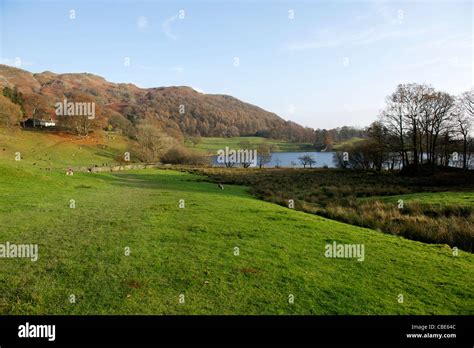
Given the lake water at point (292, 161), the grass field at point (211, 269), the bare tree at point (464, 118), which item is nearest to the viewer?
the grass field at point (211, 269)

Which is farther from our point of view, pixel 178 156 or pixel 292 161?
pixel 292 161

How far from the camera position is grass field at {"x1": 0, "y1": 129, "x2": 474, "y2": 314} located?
21.7 ft

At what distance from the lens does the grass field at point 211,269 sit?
662cm

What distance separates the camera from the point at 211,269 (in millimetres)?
8422

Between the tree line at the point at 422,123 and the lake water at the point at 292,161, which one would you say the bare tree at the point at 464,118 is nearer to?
the tree line at the point at 422,123

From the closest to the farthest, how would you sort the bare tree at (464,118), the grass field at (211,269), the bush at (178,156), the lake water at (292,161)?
the grass field at (211,269)
the bare tree at (464,118)
the bush at (178,156)
the lake water at (292,161)

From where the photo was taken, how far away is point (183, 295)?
22.2 feet

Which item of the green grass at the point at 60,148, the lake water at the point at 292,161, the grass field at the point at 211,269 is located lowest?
the grass field at the point at 211,269

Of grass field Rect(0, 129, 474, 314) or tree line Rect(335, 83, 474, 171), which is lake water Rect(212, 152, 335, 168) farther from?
grass field Rect(0, 129, 474, 314)

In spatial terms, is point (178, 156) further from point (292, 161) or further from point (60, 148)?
point (292, 161)

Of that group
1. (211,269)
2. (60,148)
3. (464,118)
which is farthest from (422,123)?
(60,148)

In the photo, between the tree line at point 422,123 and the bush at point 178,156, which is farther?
the bush at point 178,156

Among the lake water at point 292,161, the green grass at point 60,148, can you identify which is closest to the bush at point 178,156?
the green grass at point 60,148
